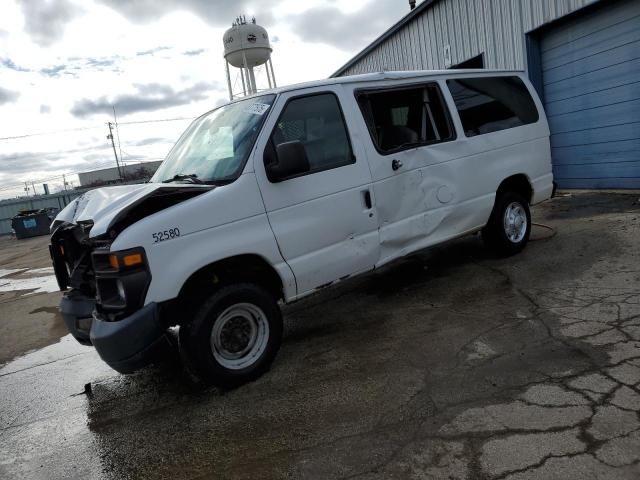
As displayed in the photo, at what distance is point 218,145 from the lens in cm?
398

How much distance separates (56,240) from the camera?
3930 millimetres

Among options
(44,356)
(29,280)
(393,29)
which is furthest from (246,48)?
(44,356)

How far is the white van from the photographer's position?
3.20m

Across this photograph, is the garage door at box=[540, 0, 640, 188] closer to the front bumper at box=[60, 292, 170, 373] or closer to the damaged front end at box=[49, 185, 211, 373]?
the damaged front end at box=[49, 185, 211, 373]

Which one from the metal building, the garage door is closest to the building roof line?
the metal building

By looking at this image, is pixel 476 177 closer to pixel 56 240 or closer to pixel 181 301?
pixel 181 301

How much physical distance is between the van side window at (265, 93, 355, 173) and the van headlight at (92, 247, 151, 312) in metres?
1.42

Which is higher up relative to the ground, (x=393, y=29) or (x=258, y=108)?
(x=393, y=29)

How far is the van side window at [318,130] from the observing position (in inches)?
152

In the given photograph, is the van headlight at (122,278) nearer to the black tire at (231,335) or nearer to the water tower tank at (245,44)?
the black tire at (231,335)

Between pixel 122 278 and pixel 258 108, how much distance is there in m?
1.74

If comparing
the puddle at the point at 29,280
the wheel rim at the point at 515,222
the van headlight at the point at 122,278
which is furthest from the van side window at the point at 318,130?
the puddle at the point at 29,280

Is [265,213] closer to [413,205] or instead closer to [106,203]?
[106,203]

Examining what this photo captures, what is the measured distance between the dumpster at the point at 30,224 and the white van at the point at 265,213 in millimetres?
23995
